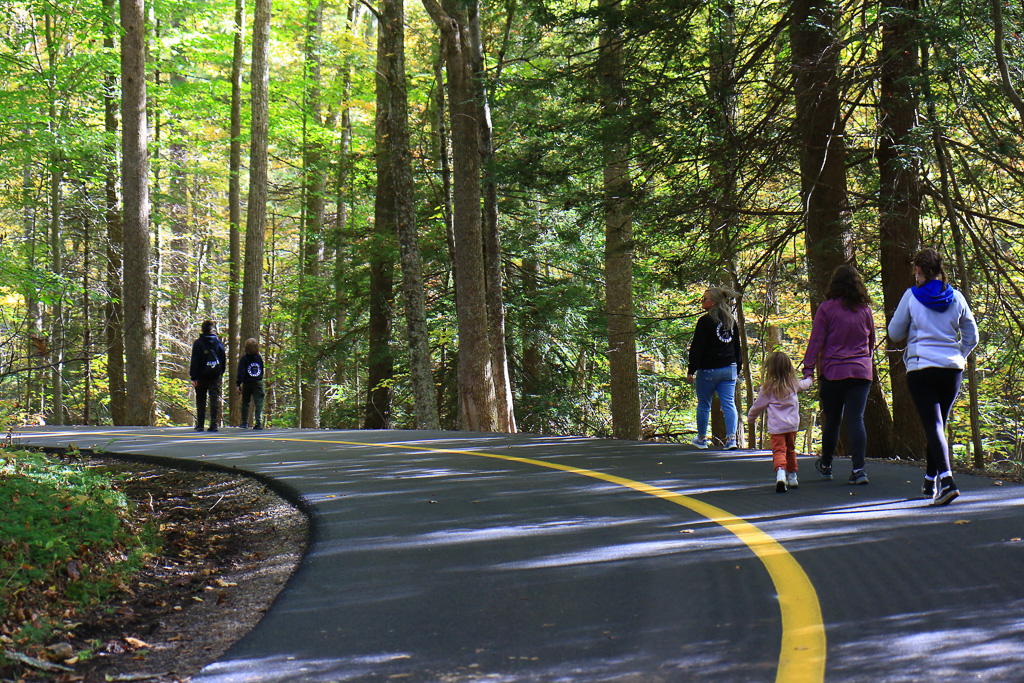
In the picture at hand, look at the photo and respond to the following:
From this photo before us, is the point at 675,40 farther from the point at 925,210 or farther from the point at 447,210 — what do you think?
the point at 447,210

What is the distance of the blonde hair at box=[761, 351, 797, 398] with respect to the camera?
7.75 meters

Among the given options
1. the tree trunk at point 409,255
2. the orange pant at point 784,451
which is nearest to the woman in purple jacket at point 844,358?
the orange pant at point 784,451

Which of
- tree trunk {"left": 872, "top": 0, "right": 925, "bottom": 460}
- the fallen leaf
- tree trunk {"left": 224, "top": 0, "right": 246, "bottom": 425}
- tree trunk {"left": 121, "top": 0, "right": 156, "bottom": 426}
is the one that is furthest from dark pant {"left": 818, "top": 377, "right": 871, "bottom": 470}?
tree trunk {"left": 224, "top": 0, "right": 246, "bottom": 425}

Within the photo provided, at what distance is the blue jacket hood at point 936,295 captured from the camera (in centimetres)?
684

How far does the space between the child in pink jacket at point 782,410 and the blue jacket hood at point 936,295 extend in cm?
120

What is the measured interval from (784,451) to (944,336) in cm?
165

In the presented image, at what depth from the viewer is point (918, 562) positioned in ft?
16.5

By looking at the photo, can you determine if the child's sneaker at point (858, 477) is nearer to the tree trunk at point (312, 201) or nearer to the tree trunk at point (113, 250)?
the tree trunk at point (312, 201)

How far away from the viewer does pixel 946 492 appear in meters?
6.58

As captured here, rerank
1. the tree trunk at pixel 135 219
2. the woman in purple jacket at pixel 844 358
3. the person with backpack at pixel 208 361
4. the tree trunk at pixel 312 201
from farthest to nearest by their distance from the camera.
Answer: the tree trunk at pixel 312 201 < the tree trunk at pixel 135 219 < the person with backpack at pixel 208 361 < the woman in purple jacket at pixel 844 358

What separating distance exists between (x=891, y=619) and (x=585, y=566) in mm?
1786

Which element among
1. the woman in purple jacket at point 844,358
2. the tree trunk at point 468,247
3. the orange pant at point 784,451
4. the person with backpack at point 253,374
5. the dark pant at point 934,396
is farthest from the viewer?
the person with backpack at point 253,374

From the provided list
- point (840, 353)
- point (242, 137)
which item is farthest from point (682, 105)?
point (242, 137)

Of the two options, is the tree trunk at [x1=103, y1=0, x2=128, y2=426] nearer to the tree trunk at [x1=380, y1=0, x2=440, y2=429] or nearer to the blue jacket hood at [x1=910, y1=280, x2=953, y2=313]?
the tree trunk at [x1=380, y1=0, x2=440, y2=429]
